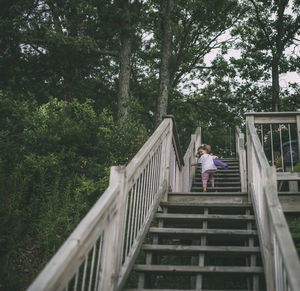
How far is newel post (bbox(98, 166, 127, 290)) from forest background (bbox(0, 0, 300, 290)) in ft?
6.39

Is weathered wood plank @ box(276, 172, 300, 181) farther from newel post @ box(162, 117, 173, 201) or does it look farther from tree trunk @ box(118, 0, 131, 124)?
tree trunk @ box(118, 0, 131, 124)

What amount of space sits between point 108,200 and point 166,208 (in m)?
2.10

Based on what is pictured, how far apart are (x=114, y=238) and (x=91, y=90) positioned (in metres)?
11.1

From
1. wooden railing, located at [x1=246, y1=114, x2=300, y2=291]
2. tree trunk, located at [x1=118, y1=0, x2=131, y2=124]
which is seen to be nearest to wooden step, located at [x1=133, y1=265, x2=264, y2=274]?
wooden railing, located at [x1=246, y1=114, x2=300, y2=291]

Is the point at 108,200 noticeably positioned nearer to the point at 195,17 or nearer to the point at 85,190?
the point at 85,190

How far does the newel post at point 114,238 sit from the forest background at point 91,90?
1.95 metres

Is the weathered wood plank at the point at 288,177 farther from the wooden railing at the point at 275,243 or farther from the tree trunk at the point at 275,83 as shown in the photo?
the tree trunk at the point at 275,83

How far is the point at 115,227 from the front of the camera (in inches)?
94.5

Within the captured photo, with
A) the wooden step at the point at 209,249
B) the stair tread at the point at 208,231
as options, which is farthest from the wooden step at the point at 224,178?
the wooden step at the point at 209,249

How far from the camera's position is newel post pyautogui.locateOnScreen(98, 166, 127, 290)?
226 cm

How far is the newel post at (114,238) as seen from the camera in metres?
2.26

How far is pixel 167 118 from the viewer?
4.85 metres

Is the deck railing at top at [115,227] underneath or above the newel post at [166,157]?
underneath

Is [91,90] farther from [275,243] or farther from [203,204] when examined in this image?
[275,243]
